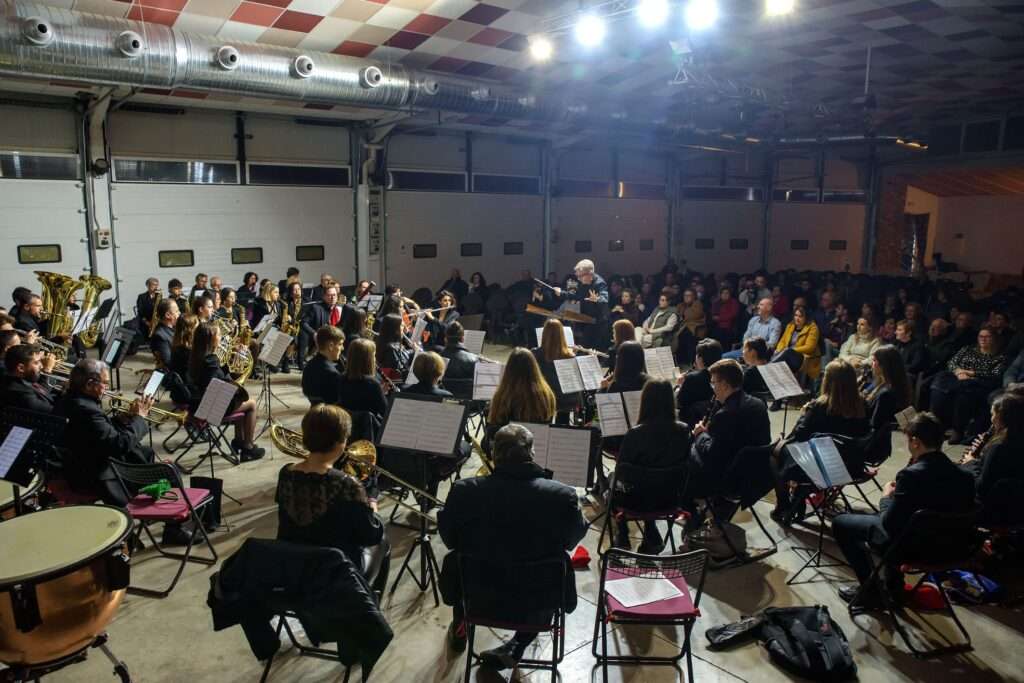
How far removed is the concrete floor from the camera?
330cm

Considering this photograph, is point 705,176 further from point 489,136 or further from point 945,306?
point 945,306

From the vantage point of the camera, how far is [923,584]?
3.97 meters

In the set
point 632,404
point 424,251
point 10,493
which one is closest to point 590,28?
point 632,404

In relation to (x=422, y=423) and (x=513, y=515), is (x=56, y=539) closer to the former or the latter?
(x=422, y=423)

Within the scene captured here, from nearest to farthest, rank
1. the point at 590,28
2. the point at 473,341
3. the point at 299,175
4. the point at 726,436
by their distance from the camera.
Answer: the point at 726,436
the point at 590,28
the point at 473,341
the point at 299,175

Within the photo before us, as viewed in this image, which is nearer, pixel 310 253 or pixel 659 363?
pixel 659 363

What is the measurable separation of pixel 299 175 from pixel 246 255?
1683 millimetres

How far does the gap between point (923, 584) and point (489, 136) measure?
38.7ft

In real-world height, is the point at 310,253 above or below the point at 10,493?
above

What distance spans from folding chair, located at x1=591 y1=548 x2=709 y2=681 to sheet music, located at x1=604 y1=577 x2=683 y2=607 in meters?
0.02

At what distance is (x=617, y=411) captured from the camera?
14.8ft

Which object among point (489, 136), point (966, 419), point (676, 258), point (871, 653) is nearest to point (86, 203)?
point (489, 136)

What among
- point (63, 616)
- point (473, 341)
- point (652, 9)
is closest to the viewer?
point (63, 616)

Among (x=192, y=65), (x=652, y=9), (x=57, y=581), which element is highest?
(x=652, y=9)
